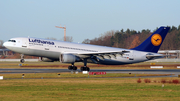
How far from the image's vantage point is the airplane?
4294 centimetres

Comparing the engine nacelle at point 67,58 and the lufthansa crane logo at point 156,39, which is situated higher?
the lufthansa crane logo at point 156,39

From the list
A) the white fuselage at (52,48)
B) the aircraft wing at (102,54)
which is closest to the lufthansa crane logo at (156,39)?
the white fuselage at (52,48)

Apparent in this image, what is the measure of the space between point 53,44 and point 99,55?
874cm

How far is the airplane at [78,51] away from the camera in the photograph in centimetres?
4294

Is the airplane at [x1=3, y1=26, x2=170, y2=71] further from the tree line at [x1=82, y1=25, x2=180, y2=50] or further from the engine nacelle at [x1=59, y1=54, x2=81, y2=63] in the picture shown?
the tree line at [x1=82, y1=25, x2=180, y2=50]

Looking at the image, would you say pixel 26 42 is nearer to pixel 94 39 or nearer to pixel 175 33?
pixel 94 39

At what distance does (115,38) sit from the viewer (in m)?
180

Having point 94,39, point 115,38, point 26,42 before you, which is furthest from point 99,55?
point 115,38

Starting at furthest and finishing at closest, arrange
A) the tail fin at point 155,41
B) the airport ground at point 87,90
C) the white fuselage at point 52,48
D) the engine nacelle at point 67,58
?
the tail fin at point 155,41, the engine nacelle at point 67,58, the white fuselage at point 52,48, the airport ground at point 87,90

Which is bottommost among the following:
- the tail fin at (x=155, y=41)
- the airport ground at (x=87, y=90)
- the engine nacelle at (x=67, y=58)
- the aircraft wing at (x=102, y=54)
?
the airport ground at (x=87, y=90)

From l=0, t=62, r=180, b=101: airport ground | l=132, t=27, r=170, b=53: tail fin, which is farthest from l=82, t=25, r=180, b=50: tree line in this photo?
l=0, t=62, r=180, b=101: airport ground

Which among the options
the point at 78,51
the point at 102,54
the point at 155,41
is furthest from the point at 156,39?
the point at 78,51

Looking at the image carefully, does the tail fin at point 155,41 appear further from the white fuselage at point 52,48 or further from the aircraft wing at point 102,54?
the aircraft wing at point 102,54

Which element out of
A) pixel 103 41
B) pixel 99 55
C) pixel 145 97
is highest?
pixel 103 41
